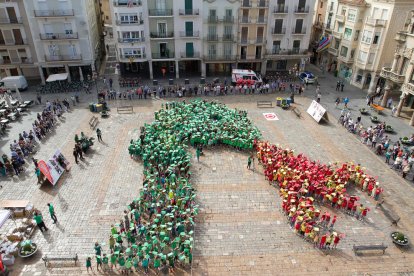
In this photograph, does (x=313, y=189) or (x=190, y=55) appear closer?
(x=313, y=189)

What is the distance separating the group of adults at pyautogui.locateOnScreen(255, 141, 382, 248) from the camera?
2353 cm

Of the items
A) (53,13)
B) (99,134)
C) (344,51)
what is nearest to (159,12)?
(53,13)

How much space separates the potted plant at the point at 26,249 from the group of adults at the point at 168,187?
516 centimetres

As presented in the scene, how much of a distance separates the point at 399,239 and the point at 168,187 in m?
17.2

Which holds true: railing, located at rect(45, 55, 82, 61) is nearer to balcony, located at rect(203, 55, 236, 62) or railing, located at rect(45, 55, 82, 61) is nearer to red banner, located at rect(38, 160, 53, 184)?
balcony, located at rect(203, 55, 236, 62)

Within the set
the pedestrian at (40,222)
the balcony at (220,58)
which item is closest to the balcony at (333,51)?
the balcony at (220,58)

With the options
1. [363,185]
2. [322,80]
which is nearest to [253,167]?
[363,185]

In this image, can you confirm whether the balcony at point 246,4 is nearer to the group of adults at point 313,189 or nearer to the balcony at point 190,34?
the balcony at point 190,34

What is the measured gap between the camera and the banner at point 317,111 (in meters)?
40.3

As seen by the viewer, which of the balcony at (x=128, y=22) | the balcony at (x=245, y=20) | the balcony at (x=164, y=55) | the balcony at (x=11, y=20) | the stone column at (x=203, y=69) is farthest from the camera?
the stone column at (x=203, y=69)

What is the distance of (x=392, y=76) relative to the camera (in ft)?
147

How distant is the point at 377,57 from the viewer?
4928 cm

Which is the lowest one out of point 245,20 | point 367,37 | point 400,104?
point 400,104

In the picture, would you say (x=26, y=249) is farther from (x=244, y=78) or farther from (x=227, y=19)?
(x=227, y=19)
